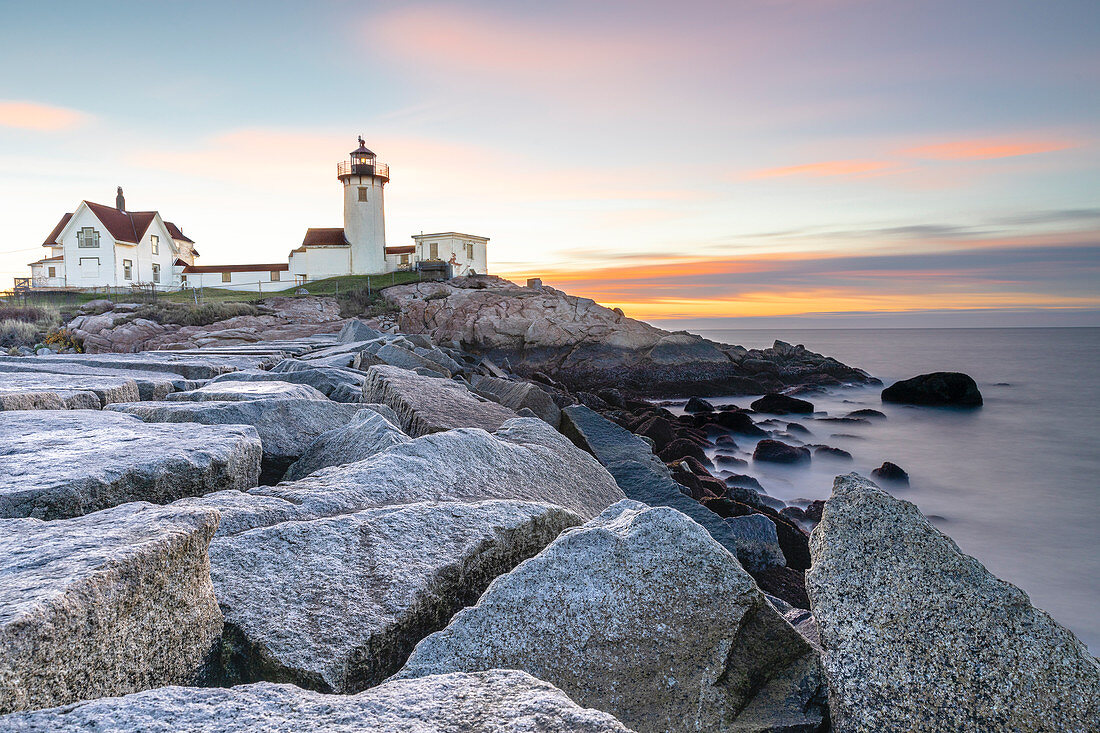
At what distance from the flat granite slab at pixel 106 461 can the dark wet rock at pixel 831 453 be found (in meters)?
13.5

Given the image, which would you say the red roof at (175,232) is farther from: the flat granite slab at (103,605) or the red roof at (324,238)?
the flat granite slab at (103,605)

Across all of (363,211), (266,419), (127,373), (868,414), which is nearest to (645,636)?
(266,419)

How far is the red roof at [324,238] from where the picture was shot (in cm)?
4828

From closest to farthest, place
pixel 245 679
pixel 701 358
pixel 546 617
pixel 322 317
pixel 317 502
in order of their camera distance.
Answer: pixel 245 679 < pixel 546 617 < pixel 317 502 < pixel 322 317 < pixel 701 358

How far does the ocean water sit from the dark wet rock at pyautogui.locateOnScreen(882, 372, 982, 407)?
51 centimetres

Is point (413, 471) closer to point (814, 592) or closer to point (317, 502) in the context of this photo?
point (317, 502)

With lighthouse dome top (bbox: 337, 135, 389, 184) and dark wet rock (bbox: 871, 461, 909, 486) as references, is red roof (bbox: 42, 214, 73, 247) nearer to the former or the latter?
lighthouse dome top (bbox: 337, 135, 389, 184)

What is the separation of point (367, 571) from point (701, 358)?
24.8 metres

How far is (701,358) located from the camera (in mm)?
26203

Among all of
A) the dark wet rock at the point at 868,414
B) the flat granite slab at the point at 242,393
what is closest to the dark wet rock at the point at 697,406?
the dark wet rock at the point at 868,414

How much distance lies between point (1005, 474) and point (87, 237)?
51.9 m

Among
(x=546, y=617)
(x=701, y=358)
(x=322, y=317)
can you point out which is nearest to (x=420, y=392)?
(x=546, y=617)

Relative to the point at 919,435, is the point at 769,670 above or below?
above

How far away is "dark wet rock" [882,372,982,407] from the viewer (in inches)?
866
